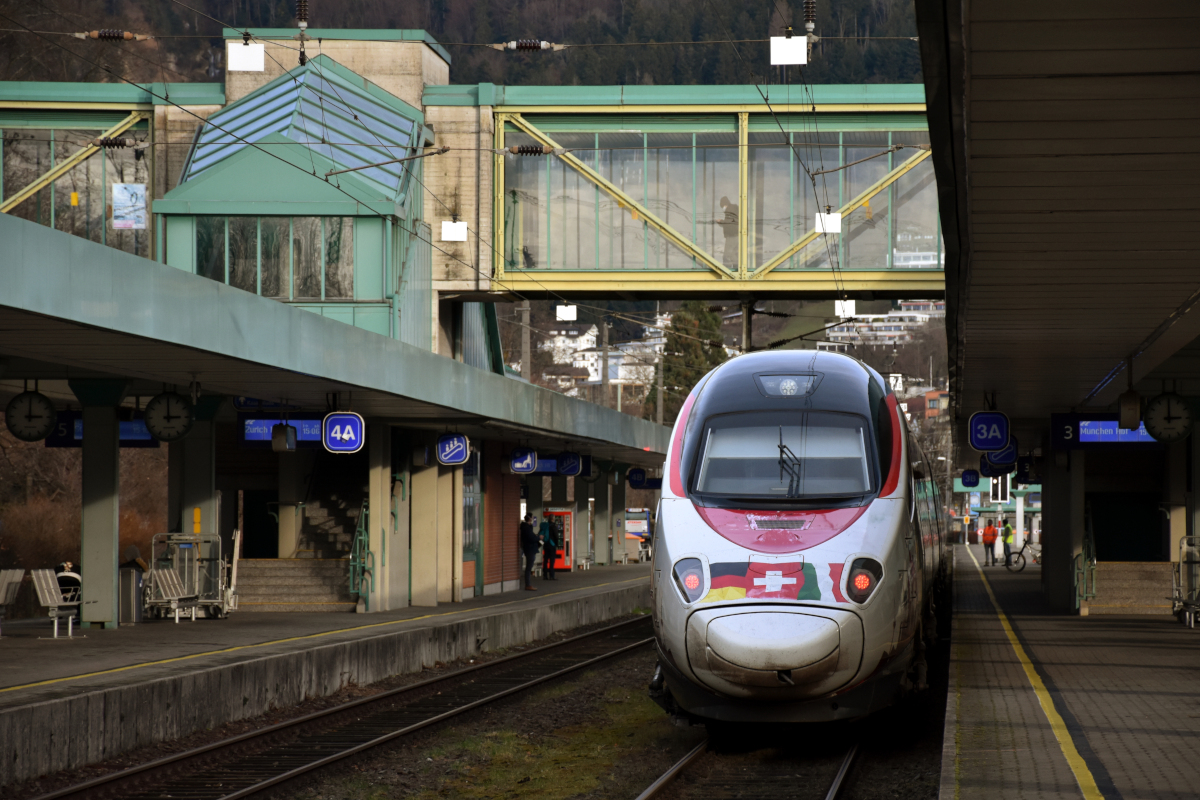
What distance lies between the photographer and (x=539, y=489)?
40750 mm

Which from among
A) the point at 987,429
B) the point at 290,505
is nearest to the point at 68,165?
the point at 290,505

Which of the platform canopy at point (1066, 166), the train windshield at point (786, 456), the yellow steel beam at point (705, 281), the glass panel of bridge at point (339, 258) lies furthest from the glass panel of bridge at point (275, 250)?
the train windshield at point (786, 456)

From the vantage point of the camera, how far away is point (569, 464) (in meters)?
34.1

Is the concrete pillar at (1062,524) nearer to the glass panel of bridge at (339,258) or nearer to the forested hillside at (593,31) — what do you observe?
the glass panel of bridge at (339,258)

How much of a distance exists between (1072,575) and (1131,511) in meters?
6.00

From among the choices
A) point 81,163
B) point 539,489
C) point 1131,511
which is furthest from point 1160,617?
point 81,163

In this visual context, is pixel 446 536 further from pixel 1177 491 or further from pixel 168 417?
pixel 1177 491

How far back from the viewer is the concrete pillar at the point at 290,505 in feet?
87.8

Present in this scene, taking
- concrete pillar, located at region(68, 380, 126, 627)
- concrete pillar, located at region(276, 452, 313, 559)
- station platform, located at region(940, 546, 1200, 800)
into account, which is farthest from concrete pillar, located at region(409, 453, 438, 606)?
station platform, located at region(940, 546, 1200, 800)

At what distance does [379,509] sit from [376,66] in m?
12.6

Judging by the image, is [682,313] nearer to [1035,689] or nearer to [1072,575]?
[1072,575]

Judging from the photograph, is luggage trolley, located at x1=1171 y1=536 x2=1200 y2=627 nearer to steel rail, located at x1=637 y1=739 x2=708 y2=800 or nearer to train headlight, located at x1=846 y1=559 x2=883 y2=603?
steel rail, located at x1=637 y1=739 x2=708 y2=800

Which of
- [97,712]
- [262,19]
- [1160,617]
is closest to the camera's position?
[97,712]

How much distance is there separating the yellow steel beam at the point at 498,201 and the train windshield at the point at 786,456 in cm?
1922
